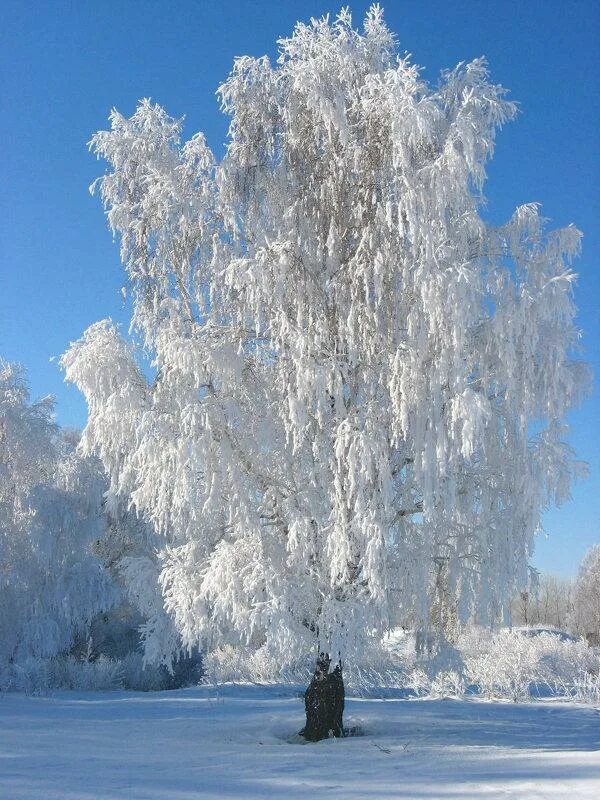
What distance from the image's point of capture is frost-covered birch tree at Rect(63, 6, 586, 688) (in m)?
7.27

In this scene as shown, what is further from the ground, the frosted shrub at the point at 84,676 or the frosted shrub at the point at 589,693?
the frosted shrub at the point at 589,693

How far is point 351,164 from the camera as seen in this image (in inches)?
316

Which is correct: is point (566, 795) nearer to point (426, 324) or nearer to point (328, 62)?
point (426, 324)

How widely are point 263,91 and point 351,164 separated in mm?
1480

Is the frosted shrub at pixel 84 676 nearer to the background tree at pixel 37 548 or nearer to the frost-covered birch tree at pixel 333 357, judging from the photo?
the background tree at pixel 37 548

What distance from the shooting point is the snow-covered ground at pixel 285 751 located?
571cm

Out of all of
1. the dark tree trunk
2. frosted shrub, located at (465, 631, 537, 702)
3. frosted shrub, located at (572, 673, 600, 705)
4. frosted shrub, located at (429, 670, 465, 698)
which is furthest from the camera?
frosted shrub, located at (465, 631, 537, 702)

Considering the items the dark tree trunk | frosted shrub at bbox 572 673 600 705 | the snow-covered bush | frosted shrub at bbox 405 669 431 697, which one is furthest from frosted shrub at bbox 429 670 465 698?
the dark tree trunk

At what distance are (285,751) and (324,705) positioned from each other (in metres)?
0.85

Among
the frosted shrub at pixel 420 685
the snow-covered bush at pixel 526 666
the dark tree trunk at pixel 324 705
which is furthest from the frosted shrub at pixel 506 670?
the dark tree trunk at pixel 324 705

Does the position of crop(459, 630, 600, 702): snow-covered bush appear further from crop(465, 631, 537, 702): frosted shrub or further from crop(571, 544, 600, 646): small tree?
crop(571, 544, 600, 646): small tree

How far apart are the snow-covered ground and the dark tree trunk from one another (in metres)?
0.22

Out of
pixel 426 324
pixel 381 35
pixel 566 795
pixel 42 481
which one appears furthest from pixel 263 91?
pixel 42 481

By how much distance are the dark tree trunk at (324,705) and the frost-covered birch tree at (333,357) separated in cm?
86
